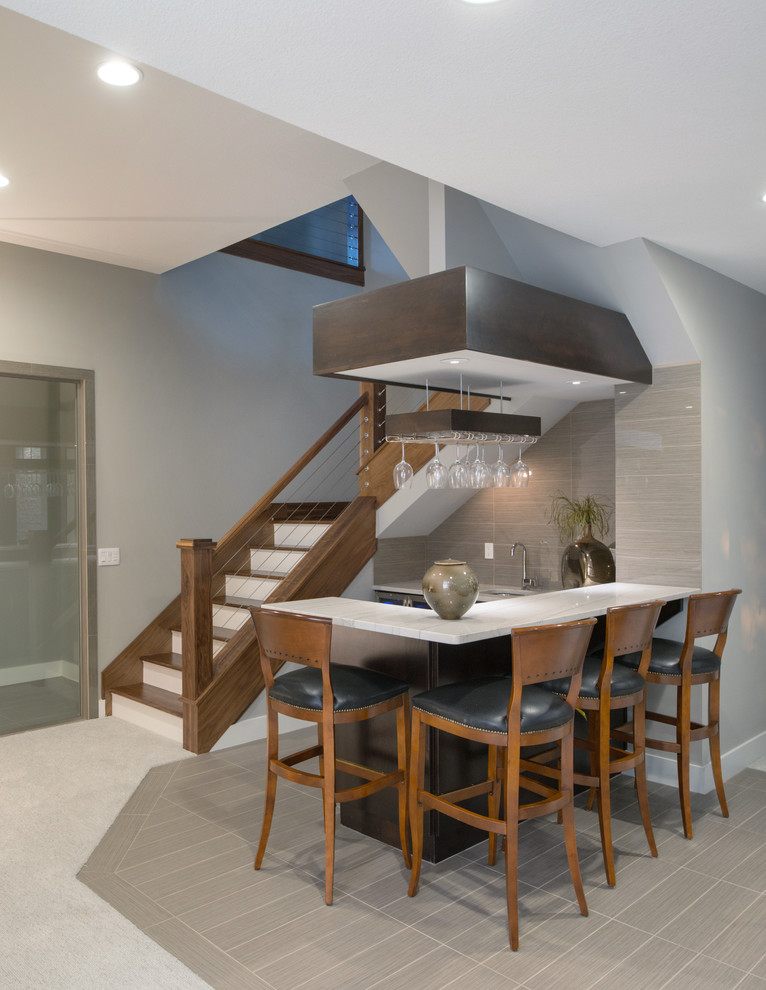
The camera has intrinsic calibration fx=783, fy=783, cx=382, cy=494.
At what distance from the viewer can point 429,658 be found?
128 inches

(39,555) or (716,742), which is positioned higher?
(39,555)

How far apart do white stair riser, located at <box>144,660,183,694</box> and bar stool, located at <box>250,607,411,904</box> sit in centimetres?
213

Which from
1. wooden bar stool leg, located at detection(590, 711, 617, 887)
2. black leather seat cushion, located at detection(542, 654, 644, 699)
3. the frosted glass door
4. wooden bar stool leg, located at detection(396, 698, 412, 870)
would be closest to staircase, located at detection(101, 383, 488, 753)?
the frosted glass door

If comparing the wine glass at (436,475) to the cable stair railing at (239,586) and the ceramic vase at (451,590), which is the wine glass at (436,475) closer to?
the ceramic vase at (451,590)

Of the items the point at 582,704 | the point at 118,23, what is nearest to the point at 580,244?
the point at 582,704

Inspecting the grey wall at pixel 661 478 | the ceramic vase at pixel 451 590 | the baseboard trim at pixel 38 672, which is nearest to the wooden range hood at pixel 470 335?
the grey wall at pixel 661 478

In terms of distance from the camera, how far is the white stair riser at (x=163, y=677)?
5188 millimetres

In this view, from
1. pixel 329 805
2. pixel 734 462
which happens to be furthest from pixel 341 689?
pixel 734 462

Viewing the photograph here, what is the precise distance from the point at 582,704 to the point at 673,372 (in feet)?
6.45

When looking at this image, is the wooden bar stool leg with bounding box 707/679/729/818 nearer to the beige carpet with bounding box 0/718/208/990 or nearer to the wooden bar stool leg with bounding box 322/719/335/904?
the wooden bar stool leg with bounding box 322/719/335/904

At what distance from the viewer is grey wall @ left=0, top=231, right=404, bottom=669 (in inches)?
208

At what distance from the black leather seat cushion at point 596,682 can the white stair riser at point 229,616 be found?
2.68 metres

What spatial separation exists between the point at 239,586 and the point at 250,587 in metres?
0.17

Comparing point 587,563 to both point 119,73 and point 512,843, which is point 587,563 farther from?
point 119,73
